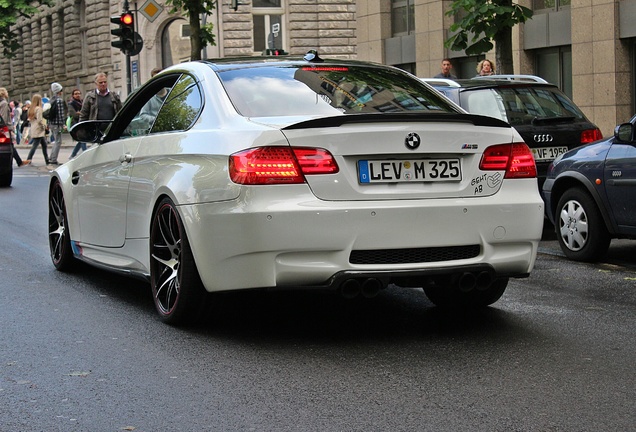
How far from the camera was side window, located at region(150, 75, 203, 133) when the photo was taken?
21.5ft

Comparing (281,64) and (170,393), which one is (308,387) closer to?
(170,393)

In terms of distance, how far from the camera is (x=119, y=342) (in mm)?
5996

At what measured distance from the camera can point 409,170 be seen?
5816 millimetres

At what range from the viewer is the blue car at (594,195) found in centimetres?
898

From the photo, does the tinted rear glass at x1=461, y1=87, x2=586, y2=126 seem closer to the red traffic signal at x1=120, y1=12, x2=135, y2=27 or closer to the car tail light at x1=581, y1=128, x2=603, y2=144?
the car tail light at x1=581, y1=128, x2=603, y2=144

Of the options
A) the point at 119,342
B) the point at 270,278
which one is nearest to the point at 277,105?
the point at 270,278

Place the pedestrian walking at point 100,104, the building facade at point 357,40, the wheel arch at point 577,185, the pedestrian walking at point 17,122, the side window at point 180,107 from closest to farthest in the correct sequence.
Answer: the side window at point 180,107 < the wheel arch at point 577,185 < the pedestrian walking at point 100,104 < the building facade at point 357,40 < the pedestrian walking at point 17,122

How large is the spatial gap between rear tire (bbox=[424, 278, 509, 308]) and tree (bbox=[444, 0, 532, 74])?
11.6 m

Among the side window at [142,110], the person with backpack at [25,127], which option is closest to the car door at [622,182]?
the side window at [142,110]

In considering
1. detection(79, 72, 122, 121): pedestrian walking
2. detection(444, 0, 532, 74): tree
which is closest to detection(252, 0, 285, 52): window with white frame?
detection(79, 72, 122, 121): pedestrian walking

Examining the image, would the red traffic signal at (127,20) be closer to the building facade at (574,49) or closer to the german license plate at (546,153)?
the building facade at (574,49)

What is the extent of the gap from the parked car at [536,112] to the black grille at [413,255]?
18.8 feet

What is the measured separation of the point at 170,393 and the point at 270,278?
967 mm

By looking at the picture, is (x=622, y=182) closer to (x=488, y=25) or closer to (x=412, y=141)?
(x=412, y=141)
